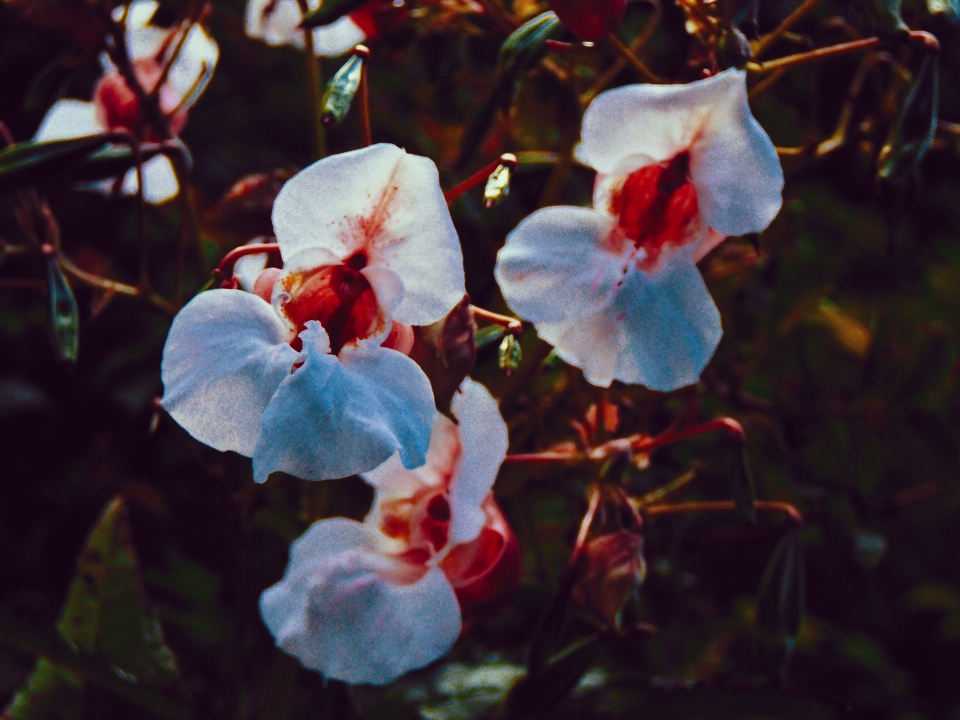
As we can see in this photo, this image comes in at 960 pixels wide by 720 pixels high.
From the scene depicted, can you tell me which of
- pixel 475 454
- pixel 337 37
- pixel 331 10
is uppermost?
pixel 331 10

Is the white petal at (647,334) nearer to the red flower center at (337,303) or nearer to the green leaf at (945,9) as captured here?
the red flower center at (337,303)

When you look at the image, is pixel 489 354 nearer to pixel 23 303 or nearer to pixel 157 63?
pixel 157 63

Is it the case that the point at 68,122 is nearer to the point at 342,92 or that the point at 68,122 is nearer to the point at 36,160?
the point at 36,160

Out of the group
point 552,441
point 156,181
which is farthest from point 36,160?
point 552,441

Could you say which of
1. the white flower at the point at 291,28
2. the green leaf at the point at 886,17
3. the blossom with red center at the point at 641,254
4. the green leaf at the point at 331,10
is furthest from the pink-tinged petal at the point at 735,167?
the white flower at the point at 291,28

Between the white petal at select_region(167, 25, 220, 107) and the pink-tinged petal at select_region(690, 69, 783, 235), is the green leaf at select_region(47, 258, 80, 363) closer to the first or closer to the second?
the white petal at select_region(167, 25, 220, 107)

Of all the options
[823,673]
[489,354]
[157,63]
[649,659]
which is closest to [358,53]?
[489,354]
